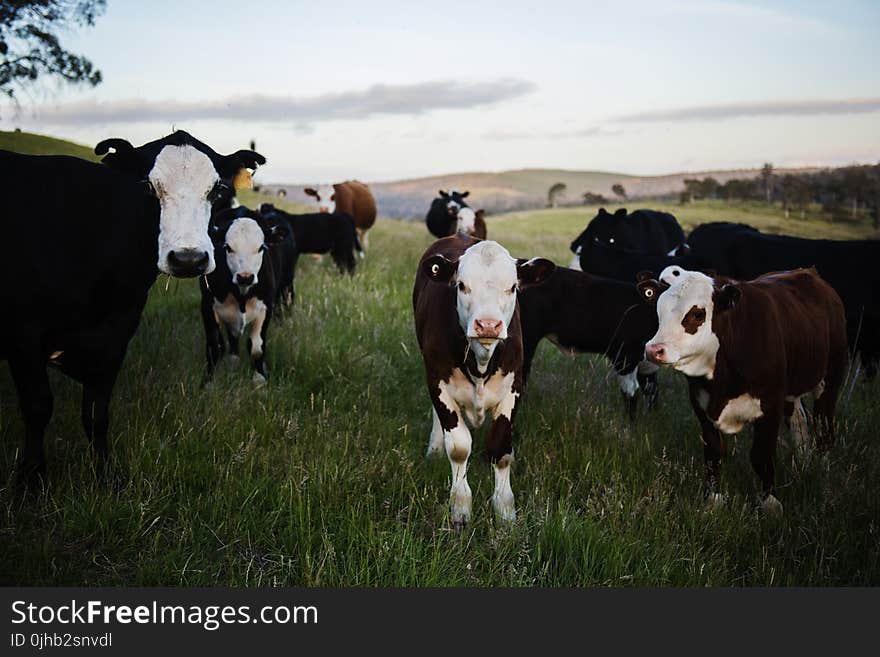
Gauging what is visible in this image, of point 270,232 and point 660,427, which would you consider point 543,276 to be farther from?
point 270,232

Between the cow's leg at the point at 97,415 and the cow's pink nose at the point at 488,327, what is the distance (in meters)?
2.59

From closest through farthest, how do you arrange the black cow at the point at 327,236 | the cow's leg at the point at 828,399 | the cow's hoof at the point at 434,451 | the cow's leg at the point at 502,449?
the cow's leg at the point at 502,449 → the cow's hoof at the point at 434,451 → the cow's leg at the point at 828,399 → the black cow at the point at 327,236

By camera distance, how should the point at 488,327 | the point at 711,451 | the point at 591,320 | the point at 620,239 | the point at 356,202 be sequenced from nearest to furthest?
the point at 488,327, the point at 711,451, the point at 591,320, the point at 620,239, the point at 356,202

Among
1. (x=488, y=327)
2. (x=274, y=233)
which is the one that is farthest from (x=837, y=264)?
(x=274, y=233)

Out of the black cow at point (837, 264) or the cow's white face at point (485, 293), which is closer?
the cow's white face at point (485, 293)

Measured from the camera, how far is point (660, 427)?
20.2 feet

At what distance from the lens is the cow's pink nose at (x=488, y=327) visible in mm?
4039

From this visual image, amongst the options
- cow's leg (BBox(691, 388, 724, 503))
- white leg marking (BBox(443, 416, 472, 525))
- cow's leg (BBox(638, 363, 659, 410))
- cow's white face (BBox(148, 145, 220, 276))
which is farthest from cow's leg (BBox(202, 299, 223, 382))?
cow's leg (BBox(691, 388, 724, 503))

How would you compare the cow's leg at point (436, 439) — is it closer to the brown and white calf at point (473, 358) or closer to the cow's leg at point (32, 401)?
the brown and white calf at point (473, 358)

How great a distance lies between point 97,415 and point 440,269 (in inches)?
97.9

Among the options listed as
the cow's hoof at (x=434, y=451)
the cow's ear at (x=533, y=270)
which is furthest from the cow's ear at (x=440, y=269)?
the cow's hoof at (x=434, y=451)

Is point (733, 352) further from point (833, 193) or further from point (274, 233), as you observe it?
point (833, 193)

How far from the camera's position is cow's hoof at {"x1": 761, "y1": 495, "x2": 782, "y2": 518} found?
4.75m

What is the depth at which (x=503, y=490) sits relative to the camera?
468 cm
